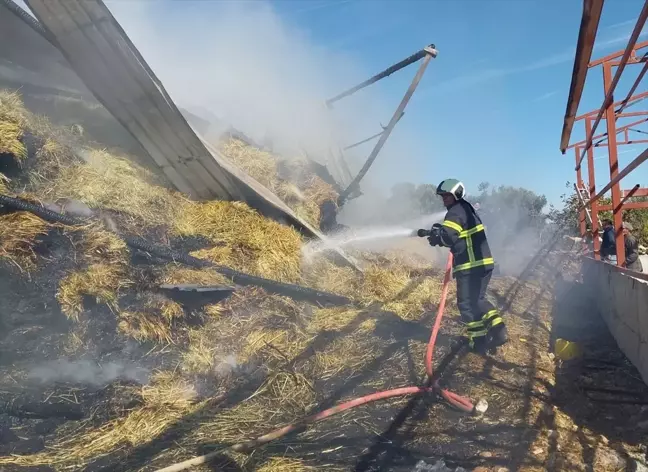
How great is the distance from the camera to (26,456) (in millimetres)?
2979

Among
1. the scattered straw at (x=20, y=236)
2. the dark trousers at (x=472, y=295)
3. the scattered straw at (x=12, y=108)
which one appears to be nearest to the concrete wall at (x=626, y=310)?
the dark trousers at (x=472, y=295)

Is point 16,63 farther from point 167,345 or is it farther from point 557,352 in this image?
point 557,352

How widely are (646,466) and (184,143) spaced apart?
5.57 m

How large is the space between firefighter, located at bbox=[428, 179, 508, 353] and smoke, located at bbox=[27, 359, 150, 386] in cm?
315

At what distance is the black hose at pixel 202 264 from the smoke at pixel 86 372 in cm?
135

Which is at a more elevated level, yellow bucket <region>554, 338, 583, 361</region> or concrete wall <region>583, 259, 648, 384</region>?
concrete wall <region>583, 259, 648, 384</region>

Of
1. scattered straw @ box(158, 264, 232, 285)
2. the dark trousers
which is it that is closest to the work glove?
the dark trousers

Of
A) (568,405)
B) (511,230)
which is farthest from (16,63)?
(511,230)

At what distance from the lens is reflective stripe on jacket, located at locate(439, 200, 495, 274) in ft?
15.7

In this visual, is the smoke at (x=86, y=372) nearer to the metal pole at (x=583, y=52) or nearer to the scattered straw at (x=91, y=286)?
the scattered straw at (x=91, y=286)

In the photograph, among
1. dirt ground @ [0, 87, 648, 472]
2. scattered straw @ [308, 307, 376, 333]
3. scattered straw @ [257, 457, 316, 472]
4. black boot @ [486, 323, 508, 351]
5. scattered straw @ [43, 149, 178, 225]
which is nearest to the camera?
scattered straw @ [257, 457, 316, 472]

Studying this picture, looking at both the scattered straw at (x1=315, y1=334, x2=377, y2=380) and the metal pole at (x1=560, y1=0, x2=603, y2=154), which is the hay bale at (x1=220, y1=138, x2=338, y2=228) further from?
the metal pole at (x1=560, y1=0, x2=603, y2=154)

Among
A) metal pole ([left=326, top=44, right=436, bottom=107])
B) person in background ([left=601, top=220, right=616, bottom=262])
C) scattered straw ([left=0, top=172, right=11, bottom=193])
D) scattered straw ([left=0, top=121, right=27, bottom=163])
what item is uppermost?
metal pole ([left=326, top=44, right=436, bottom=107])

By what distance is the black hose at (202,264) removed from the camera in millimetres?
4406
